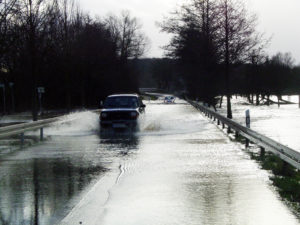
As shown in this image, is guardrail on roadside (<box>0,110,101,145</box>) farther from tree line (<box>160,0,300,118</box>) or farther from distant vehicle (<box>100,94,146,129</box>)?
tree line (<box>160,0,300,118</box>)

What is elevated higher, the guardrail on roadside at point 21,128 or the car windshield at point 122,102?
the car windshield at point 122,102

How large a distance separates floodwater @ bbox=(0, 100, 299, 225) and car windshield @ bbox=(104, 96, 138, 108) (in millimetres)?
8704

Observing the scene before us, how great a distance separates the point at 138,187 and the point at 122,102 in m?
16.1

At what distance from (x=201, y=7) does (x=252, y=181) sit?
130 ft

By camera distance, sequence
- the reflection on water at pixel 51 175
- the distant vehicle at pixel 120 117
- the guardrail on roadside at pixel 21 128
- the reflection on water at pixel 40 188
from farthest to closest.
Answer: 1. the distant vehicle at pixel 120 117
2. the guardrail on roadside at pixel 21 128
3. the reflection on water at pixel 51 175
4. the reflection on water at pixel 40 188

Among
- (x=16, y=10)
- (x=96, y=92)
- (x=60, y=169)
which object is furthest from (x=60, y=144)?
(x=96, y=92)

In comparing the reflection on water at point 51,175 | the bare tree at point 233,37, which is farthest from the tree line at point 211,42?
the reflection on water at point 51,175

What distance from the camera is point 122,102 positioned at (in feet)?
82.4

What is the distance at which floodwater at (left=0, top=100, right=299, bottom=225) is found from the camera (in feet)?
22.6

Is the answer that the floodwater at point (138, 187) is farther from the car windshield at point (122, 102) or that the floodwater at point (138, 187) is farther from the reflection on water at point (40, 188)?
the car windshield at point (122, 102)

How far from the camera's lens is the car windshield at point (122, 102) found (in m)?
24.8

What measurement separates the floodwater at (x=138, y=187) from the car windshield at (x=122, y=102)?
8.70 metres

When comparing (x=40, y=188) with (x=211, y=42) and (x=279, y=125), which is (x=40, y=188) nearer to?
(x=279, y=125)

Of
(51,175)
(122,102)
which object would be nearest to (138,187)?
(51,175)
